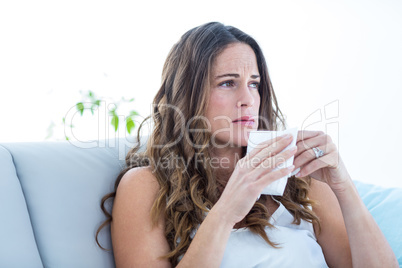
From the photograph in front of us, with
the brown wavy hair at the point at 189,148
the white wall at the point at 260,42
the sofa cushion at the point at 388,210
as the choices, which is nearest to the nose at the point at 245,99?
the brown wavy hair at the point at 189,148

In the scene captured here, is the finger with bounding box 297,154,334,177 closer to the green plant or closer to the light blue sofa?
the light blue sofa

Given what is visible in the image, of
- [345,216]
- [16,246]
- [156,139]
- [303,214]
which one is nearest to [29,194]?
[16,246]

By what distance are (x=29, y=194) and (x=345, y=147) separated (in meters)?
Result: 2.38

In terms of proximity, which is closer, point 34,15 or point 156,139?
point 156,139

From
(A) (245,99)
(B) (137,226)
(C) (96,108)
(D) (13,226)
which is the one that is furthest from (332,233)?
(C) (96,108)

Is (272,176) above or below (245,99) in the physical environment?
below

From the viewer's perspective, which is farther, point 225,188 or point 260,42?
point 260,42

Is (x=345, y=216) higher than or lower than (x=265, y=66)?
lower

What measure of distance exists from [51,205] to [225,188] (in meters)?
0.59

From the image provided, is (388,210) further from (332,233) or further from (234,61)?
(234,61)

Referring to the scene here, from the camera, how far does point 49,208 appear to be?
125 centimetres

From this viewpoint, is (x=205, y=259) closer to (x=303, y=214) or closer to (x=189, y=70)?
(x=303, y=214)

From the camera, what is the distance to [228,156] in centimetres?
160

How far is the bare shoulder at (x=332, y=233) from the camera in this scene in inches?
55.7
